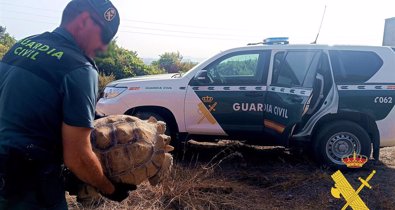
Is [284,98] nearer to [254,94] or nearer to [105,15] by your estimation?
[254,94]

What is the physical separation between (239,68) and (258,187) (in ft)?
6.18

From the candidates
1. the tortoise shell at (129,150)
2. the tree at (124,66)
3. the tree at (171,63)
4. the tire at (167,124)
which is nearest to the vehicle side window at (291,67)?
the tire at (167,124)

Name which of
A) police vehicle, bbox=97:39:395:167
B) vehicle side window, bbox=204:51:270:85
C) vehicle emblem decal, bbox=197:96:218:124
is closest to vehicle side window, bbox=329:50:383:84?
police vehicle, bbox=97:39:395:167

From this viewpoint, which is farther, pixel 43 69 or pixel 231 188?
pixel 231 188

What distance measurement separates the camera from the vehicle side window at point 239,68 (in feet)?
18.7

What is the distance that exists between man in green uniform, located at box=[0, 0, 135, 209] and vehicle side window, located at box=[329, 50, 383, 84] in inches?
169

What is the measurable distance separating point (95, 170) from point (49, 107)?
360mm

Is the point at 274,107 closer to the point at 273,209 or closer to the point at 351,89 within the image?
the point at 351,89

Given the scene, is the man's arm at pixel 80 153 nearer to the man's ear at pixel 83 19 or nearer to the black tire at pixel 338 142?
the man's ear at pixel 83 19

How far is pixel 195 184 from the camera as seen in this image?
428cm

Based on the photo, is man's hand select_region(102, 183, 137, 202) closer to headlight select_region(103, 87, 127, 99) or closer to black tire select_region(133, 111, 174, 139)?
black tire select_region(133, 111, 174, 139)

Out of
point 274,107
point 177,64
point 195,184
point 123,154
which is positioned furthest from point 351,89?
point 177,64

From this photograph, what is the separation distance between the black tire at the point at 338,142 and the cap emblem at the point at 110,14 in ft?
14.1

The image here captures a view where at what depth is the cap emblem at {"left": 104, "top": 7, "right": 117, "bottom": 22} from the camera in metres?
1.84
